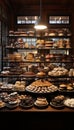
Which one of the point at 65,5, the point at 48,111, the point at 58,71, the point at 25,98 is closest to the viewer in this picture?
the point at 48,111

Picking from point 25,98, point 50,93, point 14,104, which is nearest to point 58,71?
point 50,93

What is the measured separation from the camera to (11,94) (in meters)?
3.25

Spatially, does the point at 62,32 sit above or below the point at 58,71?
above

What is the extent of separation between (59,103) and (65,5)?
4.74 metres

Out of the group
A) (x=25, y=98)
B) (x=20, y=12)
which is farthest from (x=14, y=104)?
(x=20, y=12)

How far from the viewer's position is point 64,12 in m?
7.13

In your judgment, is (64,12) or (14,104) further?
(64,12)

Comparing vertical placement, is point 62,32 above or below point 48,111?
above

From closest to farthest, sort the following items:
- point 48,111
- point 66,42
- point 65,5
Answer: point 48,111 < point 66,42 < point 65,5

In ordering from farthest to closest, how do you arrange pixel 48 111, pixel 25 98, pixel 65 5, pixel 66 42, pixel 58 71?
pixel 65 5 < pixel 66 42 < pixel 58 71 < pixel 25 98 < pixel 48 111

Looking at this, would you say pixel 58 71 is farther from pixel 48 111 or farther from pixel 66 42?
pixel 66 42
